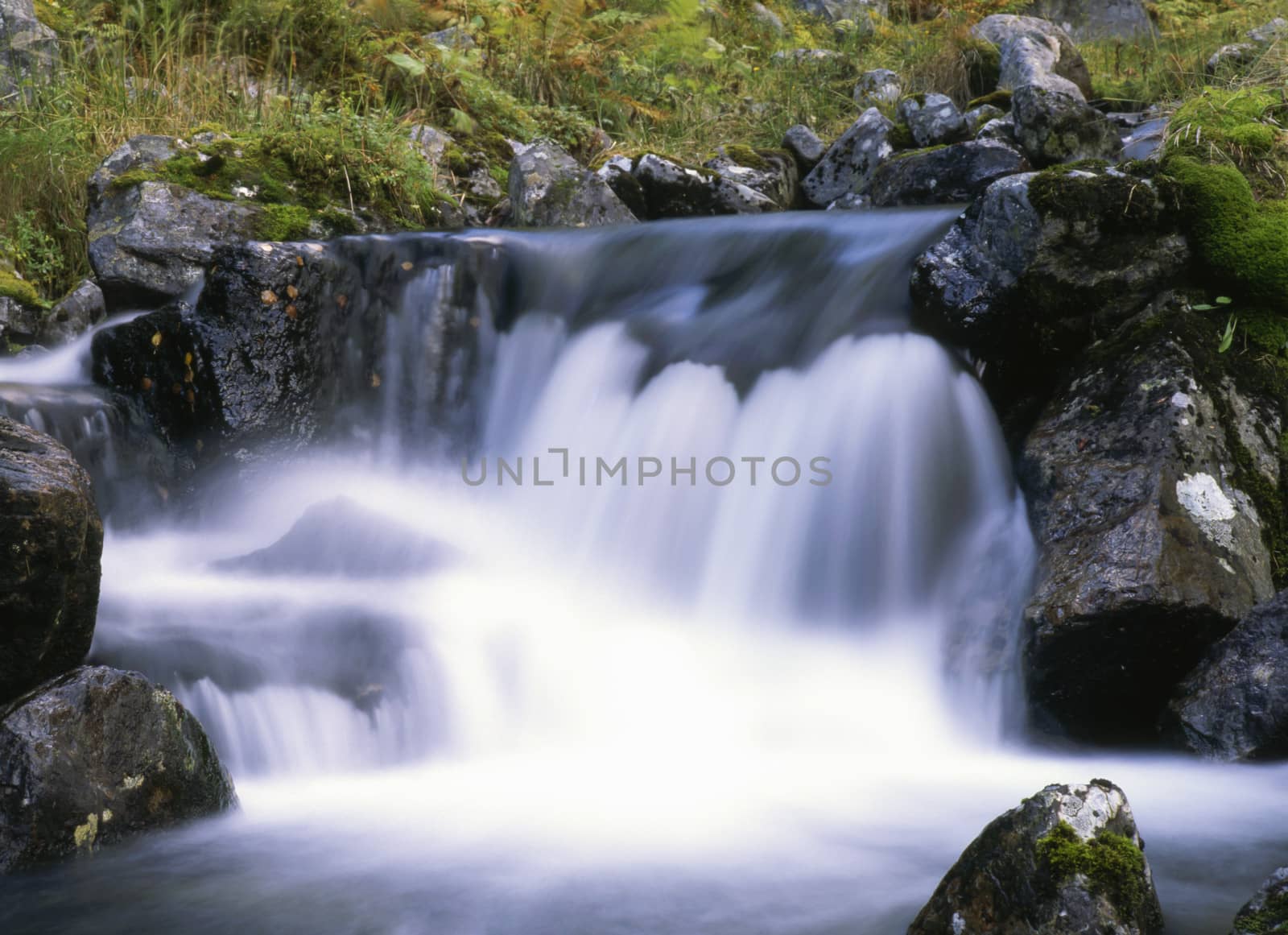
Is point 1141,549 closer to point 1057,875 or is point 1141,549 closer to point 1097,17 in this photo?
point 1057,875

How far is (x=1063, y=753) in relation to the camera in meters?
3.38

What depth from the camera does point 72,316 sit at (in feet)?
19.2

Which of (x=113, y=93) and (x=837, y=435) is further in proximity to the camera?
(x=113, y=93)

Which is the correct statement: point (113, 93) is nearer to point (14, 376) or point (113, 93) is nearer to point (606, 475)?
point (14, 376)

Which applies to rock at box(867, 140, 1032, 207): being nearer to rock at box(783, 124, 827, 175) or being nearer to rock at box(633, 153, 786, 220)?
rock at box(633, 153, 786, 220)

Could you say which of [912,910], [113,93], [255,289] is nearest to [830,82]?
[113,93]

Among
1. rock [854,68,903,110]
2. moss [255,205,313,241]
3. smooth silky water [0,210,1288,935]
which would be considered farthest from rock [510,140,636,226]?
rock [854,68,903,110]

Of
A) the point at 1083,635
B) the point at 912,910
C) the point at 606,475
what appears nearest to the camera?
the point at 912,910

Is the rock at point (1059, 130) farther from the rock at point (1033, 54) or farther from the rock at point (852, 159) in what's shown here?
the rock at point (852, 159)

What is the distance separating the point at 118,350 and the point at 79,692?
3002 millimetres

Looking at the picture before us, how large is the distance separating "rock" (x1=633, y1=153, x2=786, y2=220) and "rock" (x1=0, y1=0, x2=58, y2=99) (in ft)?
14.4

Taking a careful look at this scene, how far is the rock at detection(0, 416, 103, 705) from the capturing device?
2.63 metres

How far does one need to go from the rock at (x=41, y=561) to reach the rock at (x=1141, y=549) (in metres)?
3.01

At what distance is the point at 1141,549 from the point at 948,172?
4609 mm
